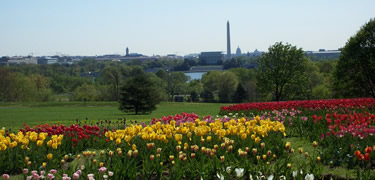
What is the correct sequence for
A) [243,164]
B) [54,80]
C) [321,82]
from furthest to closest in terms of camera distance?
1. [54,80]
2. [321,82]
3. [243,164]

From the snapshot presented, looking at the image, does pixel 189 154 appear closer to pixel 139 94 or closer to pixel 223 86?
pixel 139 94

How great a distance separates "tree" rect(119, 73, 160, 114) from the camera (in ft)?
110

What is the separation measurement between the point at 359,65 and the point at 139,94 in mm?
19965

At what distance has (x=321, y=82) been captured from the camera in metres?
74.9

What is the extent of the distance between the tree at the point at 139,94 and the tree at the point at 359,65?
17741mm

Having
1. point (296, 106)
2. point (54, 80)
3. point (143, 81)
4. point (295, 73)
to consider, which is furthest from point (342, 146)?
point (54, 80)

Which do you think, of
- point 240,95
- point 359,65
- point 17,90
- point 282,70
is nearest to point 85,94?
point 17,90

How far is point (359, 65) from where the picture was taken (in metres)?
38.0

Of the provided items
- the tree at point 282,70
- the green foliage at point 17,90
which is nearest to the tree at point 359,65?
the tree at point 282,70

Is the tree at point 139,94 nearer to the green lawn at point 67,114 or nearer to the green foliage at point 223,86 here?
the green lawn at point 67,114

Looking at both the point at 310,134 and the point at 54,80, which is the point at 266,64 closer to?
the point at 310,134

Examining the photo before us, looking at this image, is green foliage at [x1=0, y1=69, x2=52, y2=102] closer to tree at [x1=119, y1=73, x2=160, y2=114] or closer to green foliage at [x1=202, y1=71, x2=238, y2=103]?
green foliage at [x1=202, y1=71, x2=238, y2=103]

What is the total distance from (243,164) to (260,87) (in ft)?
122

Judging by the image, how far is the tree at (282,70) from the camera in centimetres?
4266
